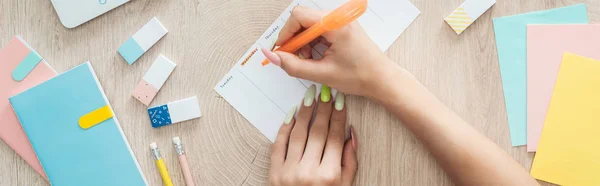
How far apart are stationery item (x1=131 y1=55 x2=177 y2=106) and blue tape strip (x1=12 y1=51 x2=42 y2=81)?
0.18 meters

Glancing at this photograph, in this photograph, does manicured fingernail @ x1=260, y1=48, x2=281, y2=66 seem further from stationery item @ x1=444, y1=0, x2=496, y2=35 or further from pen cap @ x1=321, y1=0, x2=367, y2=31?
stationery item @ x1=444, y1=0, x2=496, y2=35

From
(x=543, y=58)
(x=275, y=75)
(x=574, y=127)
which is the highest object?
(x=275, y=75)

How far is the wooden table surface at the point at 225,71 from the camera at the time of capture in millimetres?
726

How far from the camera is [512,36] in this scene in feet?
2.36

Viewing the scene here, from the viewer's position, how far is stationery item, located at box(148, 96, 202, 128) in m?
0.75

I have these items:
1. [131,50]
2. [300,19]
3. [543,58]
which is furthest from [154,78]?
[543,58]

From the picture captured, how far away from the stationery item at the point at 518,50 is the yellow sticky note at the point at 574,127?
0.14 ft

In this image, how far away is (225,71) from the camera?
75 centimetres

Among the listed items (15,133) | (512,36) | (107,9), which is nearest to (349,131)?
(512,36)

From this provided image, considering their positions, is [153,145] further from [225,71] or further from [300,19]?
[300,19]

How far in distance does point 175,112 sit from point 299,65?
0.24 metres

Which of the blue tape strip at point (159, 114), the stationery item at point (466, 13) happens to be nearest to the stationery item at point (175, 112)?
the blue tape strip at point (159, 114)

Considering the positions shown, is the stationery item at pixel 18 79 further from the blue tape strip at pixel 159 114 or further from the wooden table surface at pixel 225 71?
the blue tape strip at pixel 159 114

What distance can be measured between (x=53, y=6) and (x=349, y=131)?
1.76 ft
